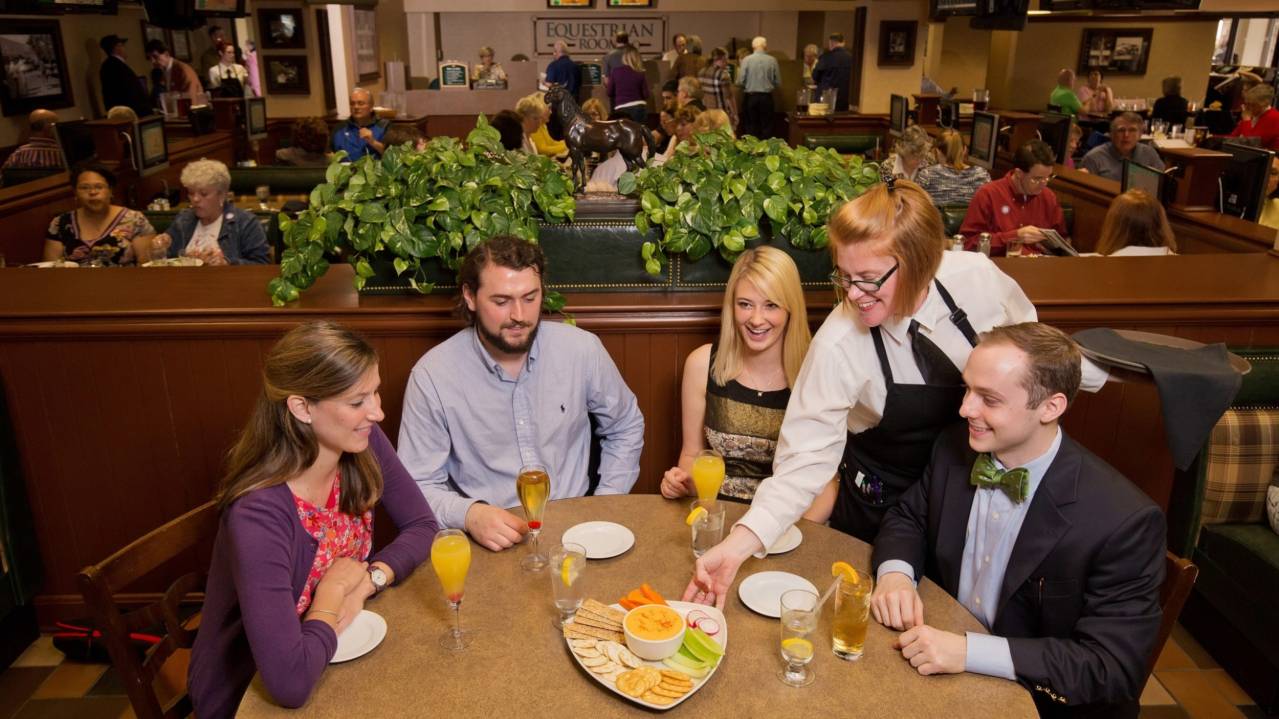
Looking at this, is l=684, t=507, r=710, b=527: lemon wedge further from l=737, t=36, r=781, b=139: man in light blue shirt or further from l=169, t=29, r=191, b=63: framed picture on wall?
l=169, t=29, r=191, b=63: framed picture on wall

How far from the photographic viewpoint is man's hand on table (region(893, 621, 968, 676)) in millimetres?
1583

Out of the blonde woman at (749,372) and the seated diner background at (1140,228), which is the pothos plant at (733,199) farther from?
the seated diner background at (1140,228)

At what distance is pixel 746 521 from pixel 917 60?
10607mm

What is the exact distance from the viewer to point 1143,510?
68.1 inches

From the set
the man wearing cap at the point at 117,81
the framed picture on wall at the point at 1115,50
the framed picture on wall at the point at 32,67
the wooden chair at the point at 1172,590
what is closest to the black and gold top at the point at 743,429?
the wooden chair at the point at 1172,590

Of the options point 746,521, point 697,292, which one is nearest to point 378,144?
point 697,292

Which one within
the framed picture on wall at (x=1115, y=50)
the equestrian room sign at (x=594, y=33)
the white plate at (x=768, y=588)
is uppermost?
the equestrian room sign at (x=594, y=33)

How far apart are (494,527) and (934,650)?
95 centimetres

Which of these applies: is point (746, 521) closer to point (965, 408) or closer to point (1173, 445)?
point (965, 408)

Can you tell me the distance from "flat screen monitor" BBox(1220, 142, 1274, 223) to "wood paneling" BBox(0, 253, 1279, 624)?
1309 mm

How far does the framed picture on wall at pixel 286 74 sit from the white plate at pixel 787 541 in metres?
11.2

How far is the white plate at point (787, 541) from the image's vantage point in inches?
77.8

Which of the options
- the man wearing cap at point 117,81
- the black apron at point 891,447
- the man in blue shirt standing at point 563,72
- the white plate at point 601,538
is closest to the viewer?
the white plate at point 601,538

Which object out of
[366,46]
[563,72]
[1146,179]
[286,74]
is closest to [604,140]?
[1146,179]
